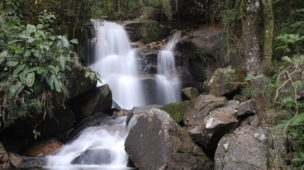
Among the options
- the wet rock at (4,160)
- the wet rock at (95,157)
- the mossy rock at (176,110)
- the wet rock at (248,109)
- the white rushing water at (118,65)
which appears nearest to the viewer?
the wet rock at (248,109)

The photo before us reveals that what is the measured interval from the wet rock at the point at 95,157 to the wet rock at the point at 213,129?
73.7 inches

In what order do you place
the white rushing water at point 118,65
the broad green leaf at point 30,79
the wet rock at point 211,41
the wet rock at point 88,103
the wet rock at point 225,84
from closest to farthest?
the broad green leaf at point 30,79, the wet rock at point 225,84, the wet rock at point 88,103, the white rushing water at point 118,65, the wet rock at point 211,41

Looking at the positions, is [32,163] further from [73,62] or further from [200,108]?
[200,108]

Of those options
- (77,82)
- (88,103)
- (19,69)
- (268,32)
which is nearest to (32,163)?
(77,82)

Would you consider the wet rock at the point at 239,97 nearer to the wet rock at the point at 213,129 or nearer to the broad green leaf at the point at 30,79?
the wet rock at the point at 213,129

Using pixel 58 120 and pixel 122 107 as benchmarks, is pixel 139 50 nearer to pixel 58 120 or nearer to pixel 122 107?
pixel 122 107

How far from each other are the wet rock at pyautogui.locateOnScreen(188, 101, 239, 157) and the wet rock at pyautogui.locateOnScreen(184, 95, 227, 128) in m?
0.55

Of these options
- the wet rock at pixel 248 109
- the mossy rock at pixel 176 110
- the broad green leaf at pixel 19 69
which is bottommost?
the mossy rock at pixel 176 110

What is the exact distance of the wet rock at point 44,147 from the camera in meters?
6.23

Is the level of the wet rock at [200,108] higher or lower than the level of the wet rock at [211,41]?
lower

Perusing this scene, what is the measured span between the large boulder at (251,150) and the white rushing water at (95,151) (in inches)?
80.8

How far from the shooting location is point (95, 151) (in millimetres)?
5914

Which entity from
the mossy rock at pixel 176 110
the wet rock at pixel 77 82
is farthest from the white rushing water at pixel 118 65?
the mossy rock at pixel 176 110

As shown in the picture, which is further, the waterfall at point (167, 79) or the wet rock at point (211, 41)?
the wet rock at point (211, 41)
